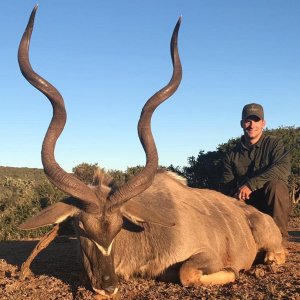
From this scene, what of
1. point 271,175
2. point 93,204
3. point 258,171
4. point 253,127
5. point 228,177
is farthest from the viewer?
point 228,177

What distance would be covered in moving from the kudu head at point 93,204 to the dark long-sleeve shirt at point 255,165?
7.86 feet

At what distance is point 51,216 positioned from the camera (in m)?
4.57

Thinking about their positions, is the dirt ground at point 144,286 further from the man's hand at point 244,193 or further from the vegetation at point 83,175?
the vegetation at point 83,175

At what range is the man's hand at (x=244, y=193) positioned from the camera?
6865 mm

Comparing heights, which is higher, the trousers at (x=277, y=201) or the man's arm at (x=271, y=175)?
the man's arm at (x=271, y=175)

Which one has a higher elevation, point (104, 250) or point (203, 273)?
point (104, 250)

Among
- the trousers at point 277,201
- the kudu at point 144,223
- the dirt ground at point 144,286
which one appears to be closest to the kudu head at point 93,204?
the kudu at point 144,223

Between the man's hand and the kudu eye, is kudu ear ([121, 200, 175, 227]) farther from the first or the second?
the man's hand

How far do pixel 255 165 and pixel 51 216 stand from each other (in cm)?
382

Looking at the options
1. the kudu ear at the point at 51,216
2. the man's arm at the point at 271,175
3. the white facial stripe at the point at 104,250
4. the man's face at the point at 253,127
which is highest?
the man's face at the point at 253,127

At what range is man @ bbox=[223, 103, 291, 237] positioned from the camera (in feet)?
22.3

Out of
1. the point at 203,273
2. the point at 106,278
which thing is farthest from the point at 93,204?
the point at 203,273

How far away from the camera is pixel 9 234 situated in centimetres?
1064

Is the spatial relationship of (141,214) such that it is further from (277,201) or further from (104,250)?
(277,201)
